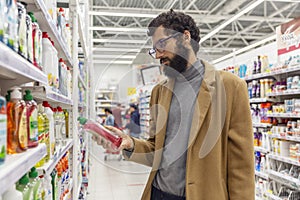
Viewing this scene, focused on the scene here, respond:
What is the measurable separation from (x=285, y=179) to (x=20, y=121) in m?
3.93

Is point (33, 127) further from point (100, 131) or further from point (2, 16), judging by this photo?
point (100, 131)

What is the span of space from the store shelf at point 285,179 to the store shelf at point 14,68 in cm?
361

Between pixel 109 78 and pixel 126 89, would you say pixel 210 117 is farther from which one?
pixel 109 78

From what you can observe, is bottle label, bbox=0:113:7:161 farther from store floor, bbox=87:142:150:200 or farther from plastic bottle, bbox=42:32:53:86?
store floor, bbox=87:142:150:200

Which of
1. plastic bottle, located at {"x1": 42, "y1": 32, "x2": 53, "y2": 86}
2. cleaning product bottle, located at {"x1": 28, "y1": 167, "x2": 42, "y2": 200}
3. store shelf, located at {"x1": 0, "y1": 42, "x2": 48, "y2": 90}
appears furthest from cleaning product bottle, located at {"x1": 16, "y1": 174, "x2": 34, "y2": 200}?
plastic bottle, located at {"x1": 42, "y1": 32, "x2": 53, "y2": 86}

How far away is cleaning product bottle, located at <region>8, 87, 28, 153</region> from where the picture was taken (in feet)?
3.13

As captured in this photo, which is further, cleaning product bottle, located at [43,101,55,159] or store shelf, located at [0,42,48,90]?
cleaning product bottle, located at [43,101,55,159]

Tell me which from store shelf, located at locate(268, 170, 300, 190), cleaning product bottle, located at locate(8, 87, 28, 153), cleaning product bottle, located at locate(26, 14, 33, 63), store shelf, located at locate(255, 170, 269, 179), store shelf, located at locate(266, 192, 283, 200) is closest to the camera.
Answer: cleaning product bottle, located at locate(8, 87, 28, 153)

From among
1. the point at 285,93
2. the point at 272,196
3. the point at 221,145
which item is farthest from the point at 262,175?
the point at 221,145

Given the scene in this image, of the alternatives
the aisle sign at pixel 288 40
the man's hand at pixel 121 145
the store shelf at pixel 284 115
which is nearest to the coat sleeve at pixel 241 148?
the man's hand at pixel 121 145

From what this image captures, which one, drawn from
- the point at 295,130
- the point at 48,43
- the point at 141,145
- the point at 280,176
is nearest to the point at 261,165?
the point at 280,176

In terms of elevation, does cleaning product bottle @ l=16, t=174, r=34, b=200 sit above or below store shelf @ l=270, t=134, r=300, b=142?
above

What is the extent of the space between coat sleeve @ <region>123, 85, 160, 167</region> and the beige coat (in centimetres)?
39

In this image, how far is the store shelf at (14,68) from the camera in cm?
73
